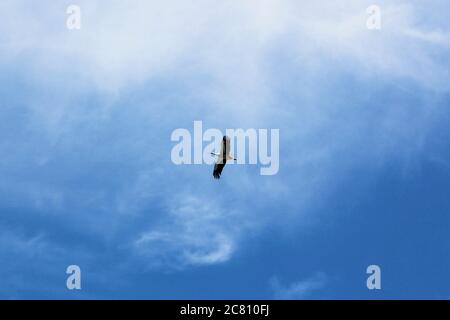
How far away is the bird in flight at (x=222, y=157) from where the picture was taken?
90188mm

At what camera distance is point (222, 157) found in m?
92.0

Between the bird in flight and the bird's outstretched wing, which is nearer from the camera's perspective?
the bird in flight

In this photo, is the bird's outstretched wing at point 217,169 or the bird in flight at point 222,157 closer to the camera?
the bird in flight at point 222,157

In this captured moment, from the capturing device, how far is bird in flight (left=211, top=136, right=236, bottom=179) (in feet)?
296
